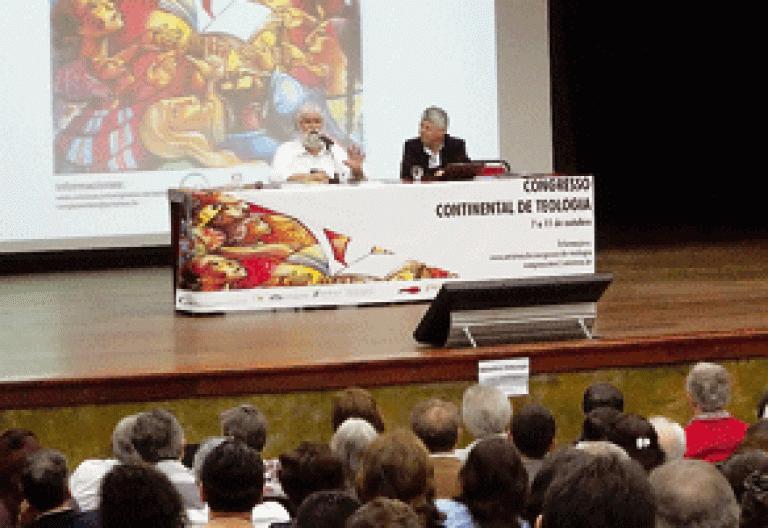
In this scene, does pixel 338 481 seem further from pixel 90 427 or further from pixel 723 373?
pixel 90 427

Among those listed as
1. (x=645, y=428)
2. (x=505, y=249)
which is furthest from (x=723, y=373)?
(x=505, y=249)

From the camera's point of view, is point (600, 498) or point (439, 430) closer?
point (600, 498)

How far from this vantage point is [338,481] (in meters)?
2.98

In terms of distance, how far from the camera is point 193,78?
29.2 feet

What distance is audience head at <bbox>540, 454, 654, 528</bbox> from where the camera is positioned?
1.83m

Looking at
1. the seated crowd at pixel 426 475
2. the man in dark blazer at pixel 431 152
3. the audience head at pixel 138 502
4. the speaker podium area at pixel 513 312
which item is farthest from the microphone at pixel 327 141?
the audience head at pixel 138 502

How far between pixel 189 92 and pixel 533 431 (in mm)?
5944

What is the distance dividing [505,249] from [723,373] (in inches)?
104

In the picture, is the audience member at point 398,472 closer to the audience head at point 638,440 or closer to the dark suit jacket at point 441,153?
the audience head at point 638,440

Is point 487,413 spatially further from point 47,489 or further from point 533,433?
point 47,489

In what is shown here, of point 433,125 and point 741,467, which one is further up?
point 433,125

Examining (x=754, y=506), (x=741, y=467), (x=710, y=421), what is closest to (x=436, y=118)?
(x=710, y=421)

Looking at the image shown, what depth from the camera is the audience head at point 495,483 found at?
2.83 meters

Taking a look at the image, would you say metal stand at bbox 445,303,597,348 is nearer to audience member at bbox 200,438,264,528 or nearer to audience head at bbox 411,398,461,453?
audience head at bbox 411,398,461,453
